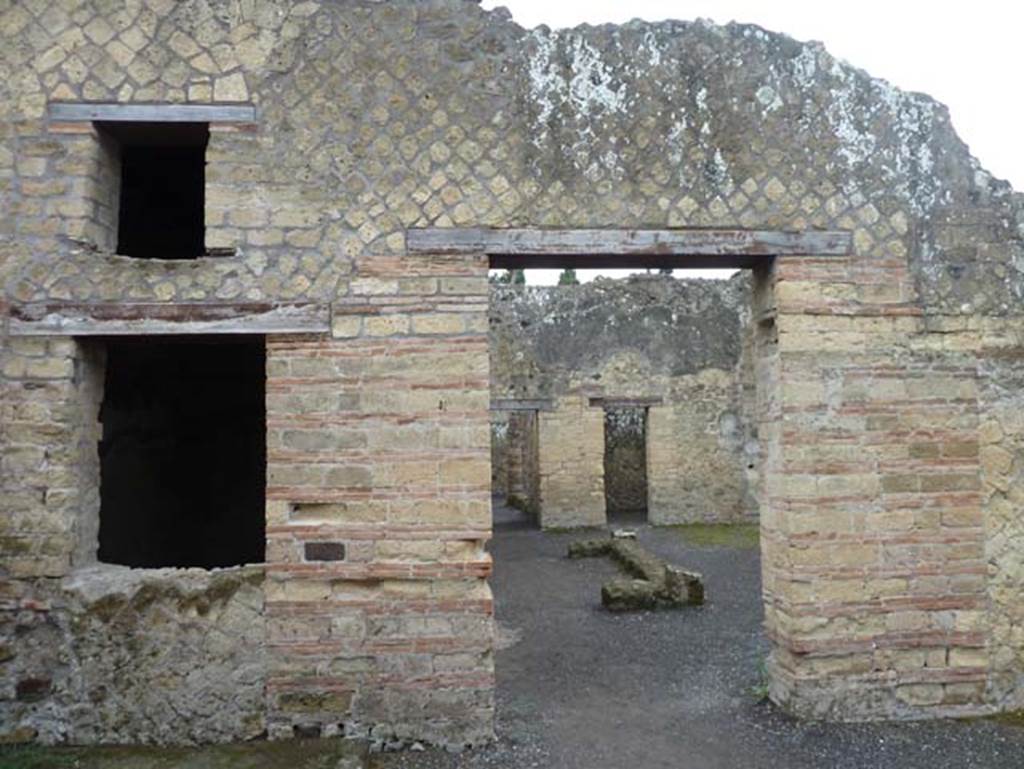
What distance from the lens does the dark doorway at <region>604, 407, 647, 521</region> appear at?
1780 centimetres

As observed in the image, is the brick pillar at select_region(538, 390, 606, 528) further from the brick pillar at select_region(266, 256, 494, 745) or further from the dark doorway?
the brick pillar at select_region(266, 256, 494, 745)

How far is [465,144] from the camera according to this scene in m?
Answer: 5.07

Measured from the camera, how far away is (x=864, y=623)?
5.05m

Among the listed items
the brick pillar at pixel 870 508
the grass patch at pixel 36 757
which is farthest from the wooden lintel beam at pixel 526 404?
the grass patch at pixel 36 757

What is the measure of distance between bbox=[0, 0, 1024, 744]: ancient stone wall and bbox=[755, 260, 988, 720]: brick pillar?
0.06ft

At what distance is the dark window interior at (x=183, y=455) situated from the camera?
6.73 meters

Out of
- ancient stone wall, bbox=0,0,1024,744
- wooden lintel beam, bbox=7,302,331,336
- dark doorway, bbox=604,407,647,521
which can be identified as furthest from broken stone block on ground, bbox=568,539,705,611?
dark doorway, bbox=604,407,647,521

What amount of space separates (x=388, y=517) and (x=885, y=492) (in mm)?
3073

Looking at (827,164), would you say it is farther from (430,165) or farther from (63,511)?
(63,511)

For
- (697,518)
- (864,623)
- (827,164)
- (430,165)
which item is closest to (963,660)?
(864,623)

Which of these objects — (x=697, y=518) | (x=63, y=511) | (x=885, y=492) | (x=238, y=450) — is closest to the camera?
(x=63, y=511)

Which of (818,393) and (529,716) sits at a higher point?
(818,393)

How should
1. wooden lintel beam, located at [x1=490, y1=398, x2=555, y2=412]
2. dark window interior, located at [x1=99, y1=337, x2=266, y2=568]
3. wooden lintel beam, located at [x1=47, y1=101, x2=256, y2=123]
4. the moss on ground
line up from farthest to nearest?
wooden lintel beam, located at [x1=490, y1=398, x2=555, y2=412], dark window interior, located at [x1=99, y1=337, x2=266, y2=568], wooden lintel beam, located at [x1=47, y1=101, x2=256, y2=123], the moss on ground

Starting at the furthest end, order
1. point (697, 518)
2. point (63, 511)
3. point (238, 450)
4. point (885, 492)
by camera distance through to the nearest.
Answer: point (697, 518)
point (238, 450)
point (885, 492)
point (63, 511)
